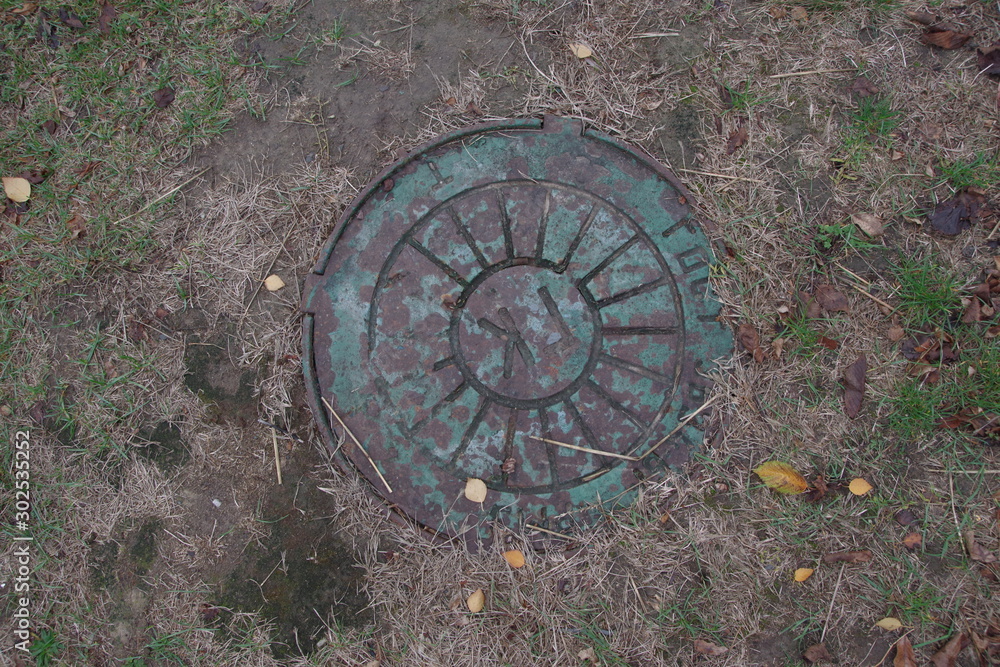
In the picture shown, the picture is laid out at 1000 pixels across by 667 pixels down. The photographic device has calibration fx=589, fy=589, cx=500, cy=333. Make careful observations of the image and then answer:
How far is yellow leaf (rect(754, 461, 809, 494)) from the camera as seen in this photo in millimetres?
2053

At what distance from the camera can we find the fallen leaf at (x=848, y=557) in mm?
2027

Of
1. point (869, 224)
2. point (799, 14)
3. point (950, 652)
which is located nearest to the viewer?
point (950, 652)

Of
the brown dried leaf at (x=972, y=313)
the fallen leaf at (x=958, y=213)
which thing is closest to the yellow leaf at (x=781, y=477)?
the brown dried leaf at (x=972, y=313)

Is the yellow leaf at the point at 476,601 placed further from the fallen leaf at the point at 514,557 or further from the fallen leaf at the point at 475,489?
the fallen leaf at the point at 475,489

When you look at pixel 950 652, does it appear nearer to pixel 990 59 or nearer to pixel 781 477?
pixel 781 477

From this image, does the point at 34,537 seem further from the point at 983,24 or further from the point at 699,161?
the point at 983,24

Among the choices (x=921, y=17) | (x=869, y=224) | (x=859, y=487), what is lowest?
(x=859, y=487)

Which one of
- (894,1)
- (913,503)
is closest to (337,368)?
(913,503)

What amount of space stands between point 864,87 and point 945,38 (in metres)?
0.35

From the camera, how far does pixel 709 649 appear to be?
1.99 meters

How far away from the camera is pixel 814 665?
6.46 ft

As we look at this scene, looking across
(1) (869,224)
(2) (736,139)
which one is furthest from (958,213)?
(2) (736,139)

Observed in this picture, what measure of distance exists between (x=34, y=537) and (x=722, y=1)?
3.26 m

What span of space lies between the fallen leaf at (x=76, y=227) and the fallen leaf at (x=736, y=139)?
2477mm
